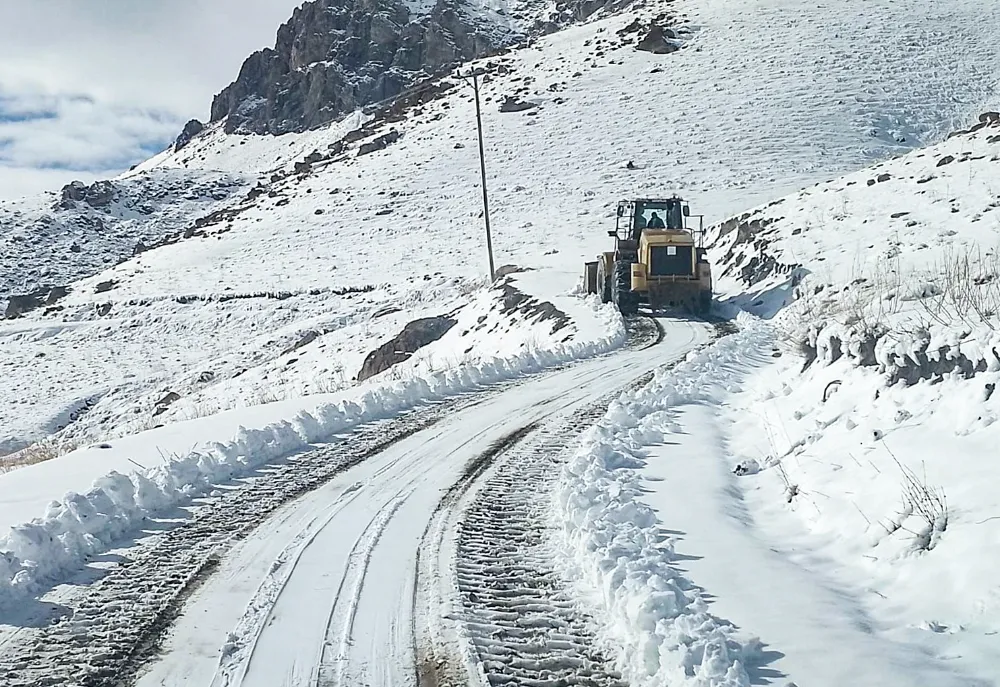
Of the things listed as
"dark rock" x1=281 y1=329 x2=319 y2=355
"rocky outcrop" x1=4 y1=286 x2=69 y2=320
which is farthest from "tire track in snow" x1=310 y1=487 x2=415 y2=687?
"rocky outcrop" x1=4 y1=286 x2=69 y2=320

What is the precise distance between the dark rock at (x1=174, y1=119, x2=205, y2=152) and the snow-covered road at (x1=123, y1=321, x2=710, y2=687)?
448 feet

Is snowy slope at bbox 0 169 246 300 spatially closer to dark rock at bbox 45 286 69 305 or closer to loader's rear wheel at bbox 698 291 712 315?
dark rock at bbox 45 286 69 305

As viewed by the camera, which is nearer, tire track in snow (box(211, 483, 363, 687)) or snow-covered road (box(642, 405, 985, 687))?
snow-covered road (box(642, 405, 985, 687))

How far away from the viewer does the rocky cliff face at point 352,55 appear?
10862 cm

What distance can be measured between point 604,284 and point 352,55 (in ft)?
332

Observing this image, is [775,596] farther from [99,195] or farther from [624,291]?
[99,195]

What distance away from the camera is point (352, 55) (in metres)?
114

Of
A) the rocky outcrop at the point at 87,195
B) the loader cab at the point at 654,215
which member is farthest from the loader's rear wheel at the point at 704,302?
the rocky outcrop at the point at 87,195

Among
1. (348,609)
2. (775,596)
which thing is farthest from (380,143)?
(775,596)

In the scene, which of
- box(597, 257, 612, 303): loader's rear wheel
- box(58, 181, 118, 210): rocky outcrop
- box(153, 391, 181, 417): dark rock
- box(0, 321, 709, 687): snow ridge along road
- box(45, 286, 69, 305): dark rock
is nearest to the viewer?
box(0, 321, 709, 687): snow ridge along road

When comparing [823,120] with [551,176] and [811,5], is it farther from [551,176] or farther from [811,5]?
[811,5]

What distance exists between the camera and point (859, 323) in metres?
8.08

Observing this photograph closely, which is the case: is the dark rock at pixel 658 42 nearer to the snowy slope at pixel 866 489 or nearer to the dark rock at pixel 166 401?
the dark rock at pixel 166 401

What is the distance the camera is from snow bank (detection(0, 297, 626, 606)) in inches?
223
